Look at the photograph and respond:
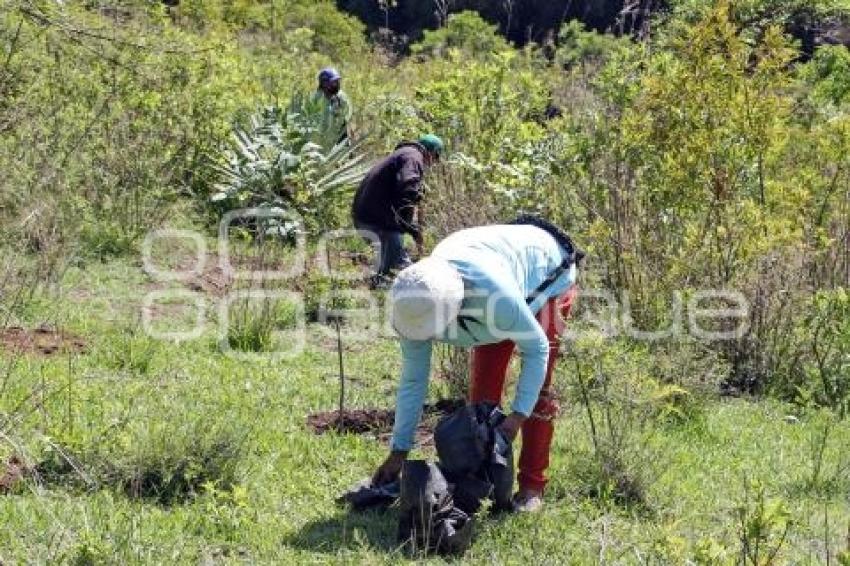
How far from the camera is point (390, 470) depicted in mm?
4871

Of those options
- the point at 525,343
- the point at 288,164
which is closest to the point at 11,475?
the point at 525,343

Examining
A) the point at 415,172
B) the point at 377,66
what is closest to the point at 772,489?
the point at 415,172

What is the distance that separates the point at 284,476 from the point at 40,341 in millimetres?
2484

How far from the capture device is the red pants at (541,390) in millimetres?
4902

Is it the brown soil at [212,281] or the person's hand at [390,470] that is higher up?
the brown soil at [212,281]

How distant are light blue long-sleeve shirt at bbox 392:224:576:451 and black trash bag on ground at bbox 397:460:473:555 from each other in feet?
1.02

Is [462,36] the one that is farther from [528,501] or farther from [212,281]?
[528,501]

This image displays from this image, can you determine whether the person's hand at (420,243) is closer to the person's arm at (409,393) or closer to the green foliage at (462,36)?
the person's arm at (409,393)

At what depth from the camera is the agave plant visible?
36.4 feet

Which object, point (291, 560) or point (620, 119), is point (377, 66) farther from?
point (291, 560)

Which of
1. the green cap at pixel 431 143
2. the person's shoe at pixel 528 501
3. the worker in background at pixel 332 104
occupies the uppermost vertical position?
the worker in background at pixel 332 104

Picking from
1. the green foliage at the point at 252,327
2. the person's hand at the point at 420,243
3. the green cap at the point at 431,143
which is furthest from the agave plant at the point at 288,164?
the green foliage at the point at 252,327

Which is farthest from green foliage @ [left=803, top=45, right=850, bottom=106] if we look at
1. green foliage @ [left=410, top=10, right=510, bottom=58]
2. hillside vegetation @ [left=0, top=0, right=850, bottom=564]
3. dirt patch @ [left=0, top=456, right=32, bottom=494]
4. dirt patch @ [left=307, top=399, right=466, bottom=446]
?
dirt patch @ [left=0, top=456, right=32, bottom=494]

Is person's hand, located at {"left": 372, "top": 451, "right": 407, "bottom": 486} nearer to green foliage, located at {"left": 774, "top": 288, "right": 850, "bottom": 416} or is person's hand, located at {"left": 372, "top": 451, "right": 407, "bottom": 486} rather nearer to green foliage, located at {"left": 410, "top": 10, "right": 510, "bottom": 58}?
green foliage, located at {"left": 774, "top": 288, "right": 850, "bottom": 416}
